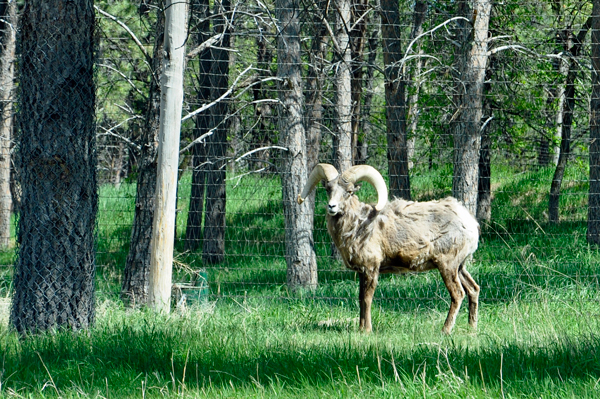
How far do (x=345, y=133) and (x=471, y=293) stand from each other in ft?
14.0

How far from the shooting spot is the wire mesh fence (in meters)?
8.62

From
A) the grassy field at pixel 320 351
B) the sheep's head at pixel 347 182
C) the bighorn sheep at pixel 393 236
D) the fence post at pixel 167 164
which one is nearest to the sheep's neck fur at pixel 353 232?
the bighorn sheep at pixel 393 236

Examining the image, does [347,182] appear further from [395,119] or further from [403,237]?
[395,119]

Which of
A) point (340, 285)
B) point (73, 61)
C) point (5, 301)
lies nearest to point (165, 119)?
point (73, 61)

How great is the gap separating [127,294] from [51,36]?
347 cm

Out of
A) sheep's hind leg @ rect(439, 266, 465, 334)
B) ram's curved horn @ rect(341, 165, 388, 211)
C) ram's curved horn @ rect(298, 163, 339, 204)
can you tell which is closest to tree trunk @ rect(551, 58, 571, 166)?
sheep's hind leg @ rect(439, 266, 465, 334)

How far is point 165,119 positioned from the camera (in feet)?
23.5

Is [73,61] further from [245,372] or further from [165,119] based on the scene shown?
[245,372]

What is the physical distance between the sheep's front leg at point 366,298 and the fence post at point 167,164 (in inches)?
87.3

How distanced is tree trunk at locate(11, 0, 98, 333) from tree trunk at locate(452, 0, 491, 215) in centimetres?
549

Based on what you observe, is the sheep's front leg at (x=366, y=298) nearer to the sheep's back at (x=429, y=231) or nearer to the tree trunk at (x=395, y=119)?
the sheep's back at (x=429, y=231)

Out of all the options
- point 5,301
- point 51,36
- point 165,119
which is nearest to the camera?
point 51,36

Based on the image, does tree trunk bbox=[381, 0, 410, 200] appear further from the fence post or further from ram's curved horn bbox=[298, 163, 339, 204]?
the fence post

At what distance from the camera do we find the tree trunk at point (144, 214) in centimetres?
791
